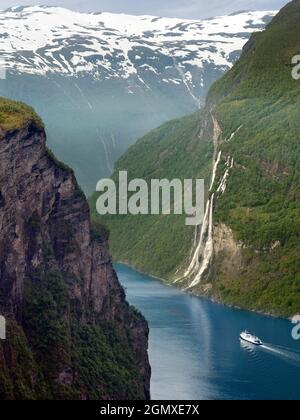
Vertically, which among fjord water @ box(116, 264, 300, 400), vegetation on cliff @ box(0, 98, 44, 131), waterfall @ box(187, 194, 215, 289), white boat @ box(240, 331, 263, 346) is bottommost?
fjord water @ box(116, 264, 300, 400)

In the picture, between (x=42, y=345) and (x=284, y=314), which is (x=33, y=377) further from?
(x=284, y=314)

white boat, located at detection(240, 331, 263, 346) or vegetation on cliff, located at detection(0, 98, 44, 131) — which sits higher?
vegetation on cliff, located at detection(0, 98, 44, 131)

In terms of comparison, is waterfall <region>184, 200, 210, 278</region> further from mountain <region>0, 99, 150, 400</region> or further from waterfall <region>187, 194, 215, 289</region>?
mountain <region>0, 99, 150, 400</region>

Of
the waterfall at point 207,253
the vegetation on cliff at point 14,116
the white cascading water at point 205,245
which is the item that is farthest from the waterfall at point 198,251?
the vegetation on cliff at point 14,116

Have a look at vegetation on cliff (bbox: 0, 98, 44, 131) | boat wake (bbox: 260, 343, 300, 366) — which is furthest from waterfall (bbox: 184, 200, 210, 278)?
vegetation on cliff (bbox: 0, 98, 44, 131)

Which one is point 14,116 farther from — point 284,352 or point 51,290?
point 284,352

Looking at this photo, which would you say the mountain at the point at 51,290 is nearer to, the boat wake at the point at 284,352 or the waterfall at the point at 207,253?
the boat wake at the point at 284,352

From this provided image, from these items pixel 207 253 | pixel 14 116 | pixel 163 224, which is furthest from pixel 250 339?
pixel 163 224
